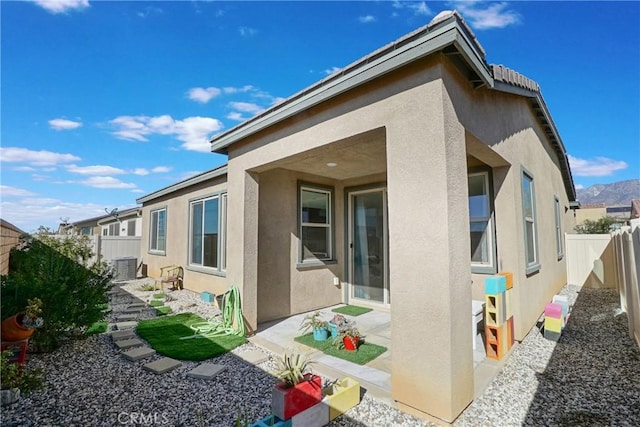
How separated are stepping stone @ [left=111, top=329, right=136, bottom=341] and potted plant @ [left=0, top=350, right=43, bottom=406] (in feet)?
6.24

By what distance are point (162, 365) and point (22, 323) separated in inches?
67.0

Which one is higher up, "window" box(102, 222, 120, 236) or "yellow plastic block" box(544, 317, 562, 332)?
"window" box(102, 222, 120, 236)

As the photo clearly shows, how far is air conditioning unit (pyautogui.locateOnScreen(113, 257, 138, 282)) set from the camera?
1255 cm

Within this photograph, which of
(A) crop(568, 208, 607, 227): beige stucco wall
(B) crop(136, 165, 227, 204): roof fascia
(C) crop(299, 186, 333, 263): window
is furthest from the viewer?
(A) crop(568, 208, 607, 227): beige stucco wall

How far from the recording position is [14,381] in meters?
3.16

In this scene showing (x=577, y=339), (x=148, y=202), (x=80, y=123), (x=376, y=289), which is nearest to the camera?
(x=577, y=339)

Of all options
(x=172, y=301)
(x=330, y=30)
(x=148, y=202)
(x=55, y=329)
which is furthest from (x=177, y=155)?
(x=55, y=329)

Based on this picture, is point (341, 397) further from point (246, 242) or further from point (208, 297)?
point (208, 297)

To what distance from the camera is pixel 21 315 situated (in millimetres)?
3801

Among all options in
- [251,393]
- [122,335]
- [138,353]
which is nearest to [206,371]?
[251,393]

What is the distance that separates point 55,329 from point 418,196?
5.32 metres

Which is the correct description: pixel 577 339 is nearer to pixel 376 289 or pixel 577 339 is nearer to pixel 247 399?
pixel 376 289

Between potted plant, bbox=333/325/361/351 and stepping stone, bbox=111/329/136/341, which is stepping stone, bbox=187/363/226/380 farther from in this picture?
stepping stone, bbox=111/329/136/341

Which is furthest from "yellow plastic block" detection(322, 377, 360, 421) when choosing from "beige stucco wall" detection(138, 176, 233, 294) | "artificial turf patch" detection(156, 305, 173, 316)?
"artificial turf patch" detection(156, 305, 173, 316)
